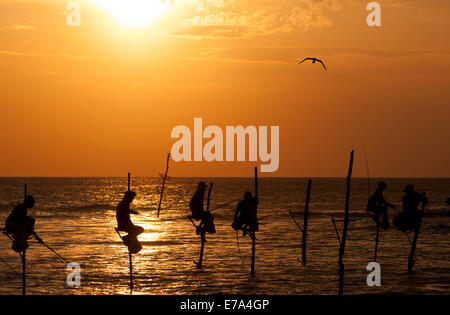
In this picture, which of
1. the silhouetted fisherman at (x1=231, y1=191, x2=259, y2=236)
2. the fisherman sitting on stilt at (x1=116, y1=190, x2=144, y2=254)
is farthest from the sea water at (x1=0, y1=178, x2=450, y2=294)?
the fisherman sitting on stilt at (x1=116, y1=190, x2=144, y2=254)

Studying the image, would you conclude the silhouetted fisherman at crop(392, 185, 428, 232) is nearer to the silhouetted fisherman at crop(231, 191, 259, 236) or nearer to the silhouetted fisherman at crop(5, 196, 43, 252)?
the silhouetted fisherman at crop(231, 191, 259, 236)

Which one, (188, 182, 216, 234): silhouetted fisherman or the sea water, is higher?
(188, 182, 216, 234): silhouetted fisherman

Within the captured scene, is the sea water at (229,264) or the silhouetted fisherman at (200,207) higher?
the silhouetted fisherman at (200,207)

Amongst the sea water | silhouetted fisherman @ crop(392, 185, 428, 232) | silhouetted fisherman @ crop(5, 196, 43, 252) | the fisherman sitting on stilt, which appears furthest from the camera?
silhouetted fisherman @ crop(392, 185, 428, 232)

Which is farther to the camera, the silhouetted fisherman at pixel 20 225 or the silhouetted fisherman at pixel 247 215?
the silhouetted fisherman at pixel 247 215

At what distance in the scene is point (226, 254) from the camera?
1339 inches

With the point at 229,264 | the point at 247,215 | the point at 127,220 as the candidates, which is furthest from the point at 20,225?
the point at 229,264

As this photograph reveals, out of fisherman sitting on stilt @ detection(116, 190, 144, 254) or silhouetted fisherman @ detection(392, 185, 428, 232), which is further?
silhouetted fisherman @ detection(392, 185, 428, 232)

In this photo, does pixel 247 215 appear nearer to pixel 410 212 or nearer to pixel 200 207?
pixel 200 207

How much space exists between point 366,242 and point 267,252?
29.7ft

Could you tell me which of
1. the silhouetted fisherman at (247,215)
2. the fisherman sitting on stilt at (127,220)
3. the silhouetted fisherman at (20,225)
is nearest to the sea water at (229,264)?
the silhouetted fisherman at (247,215)

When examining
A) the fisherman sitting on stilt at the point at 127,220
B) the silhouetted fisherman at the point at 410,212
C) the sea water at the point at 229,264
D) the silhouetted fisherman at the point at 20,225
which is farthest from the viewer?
the silhouetted fisherman at the point at 410,212

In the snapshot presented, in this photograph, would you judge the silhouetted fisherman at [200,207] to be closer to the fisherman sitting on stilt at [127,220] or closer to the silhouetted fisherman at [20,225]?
the fisherman sitting on stilt at [127,220]

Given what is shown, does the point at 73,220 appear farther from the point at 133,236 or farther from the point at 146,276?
the point at 133,236
